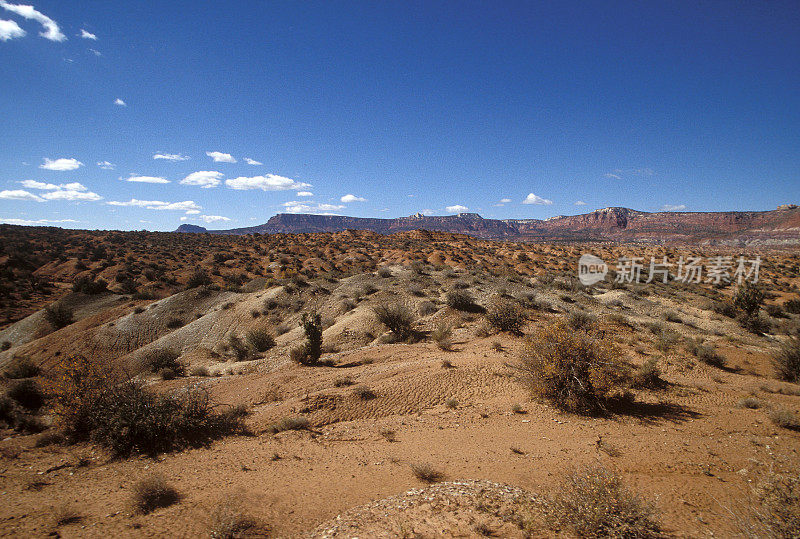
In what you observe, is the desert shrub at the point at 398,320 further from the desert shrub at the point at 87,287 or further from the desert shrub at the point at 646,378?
the desert shrub at the point at 87,287

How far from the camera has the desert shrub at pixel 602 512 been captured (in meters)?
3.71

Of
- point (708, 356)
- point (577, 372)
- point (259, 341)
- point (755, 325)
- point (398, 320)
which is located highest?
point (577, 372)

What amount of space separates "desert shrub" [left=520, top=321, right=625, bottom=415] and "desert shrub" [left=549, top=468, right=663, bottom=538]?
147 inches

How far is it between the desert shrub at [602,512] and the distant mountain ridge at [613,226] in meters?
113

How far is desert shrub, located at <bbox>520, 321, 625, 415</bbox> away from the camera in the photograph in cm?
762

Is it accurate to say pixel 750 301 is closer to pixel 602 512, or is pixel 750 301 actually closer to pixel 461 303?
pixel 461 303

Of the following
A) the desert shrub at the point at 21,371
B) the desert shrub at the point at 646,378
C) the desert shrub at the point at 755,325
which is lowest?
the desert shrub at the point at 21,371

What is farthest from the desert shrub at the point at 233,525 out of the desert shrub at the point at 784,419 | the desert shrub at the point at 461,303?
the desert shrub at the point at 461,303

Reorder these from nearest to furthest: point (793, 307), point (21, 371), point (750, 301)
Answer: point (21, 371), point (750, 301), point (793, 307)

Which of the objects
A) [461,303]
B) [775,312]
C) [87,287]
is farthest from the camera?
[87,287]

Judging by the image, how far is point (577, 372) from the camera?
7.79 m

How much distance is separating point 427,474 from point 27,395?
13.5 metres

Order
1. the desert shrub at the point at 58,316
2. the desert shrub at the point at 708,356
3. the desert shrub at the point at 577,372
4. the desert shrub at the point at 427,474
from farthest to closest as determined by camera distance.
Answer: the desert shrub at the point at 58,316 < the desert shrub at the point at 708,356 < the desert shrub at the point at 577,372 < the desert shrub at the point at 427,474

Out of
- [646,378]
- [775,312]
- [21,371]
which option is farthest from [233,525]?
[775,312]
